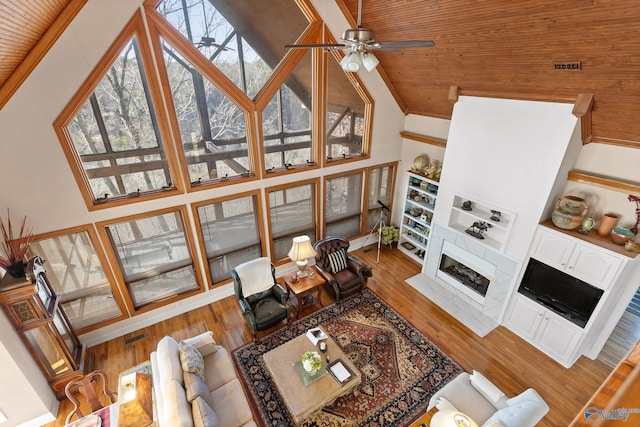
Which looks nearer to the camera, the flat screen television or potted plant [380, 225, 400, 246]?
the flat screen television

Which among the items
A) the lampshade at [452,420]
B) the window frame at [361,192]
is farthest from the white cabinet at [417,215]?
the lampshade at [452,420]

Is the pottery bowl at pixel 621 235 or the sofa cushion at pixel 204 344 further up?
the pottery bowl at pixel 621 235

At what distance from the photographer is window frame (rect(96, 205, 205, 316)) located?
4.37 m

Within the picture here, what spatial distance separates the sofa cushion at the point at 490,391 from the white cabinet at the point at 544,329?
1717 millimetres

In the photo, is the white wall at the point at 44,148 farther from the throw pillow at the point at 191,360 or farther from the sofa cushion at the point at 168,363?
the throw pillow at the point at 191,360

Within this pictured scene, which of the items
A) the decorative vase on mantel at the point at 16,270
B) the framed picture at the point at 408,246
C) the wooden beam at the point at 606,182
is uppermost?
the wooden beam at the point at 606,182

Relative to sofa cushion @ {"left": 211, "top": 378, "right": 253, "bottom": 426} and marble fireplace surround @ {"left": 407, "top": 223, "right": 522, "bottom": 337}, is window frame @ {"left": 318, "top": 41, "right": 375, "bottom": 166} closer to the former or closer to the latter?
marble fireplace surround @ {"left": 407, "top": 223, "right": 522, "bottom": 337}

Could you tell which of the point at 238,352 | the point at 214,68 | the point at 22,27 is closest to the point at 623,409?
the point at 22,27

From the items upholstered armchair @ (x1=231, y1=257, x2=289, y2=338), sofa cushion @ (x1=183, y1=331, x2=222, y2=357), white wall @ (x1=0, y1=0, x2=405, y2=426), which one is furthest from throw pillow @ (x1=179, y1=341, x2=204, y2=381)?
white wall @ (x1=0, y1=0, x2=405, y2=426)

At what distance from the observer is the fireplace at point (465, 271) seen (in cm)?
534

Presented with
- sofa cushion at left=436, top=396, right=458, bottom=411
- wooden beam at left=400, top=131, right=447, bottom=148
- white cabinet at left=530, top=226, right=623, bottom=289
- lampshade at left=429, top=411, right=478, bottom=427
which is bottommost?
sofa cushion at left=436, top=396, right=458, bottom=411

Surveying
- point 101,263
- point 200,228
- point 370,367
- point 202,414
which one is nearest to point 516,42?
point 370,367

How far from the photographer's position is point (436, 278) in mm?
6227

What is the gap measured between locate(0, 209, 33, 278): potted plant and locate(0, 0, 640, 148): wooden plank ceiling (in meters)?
1.70
